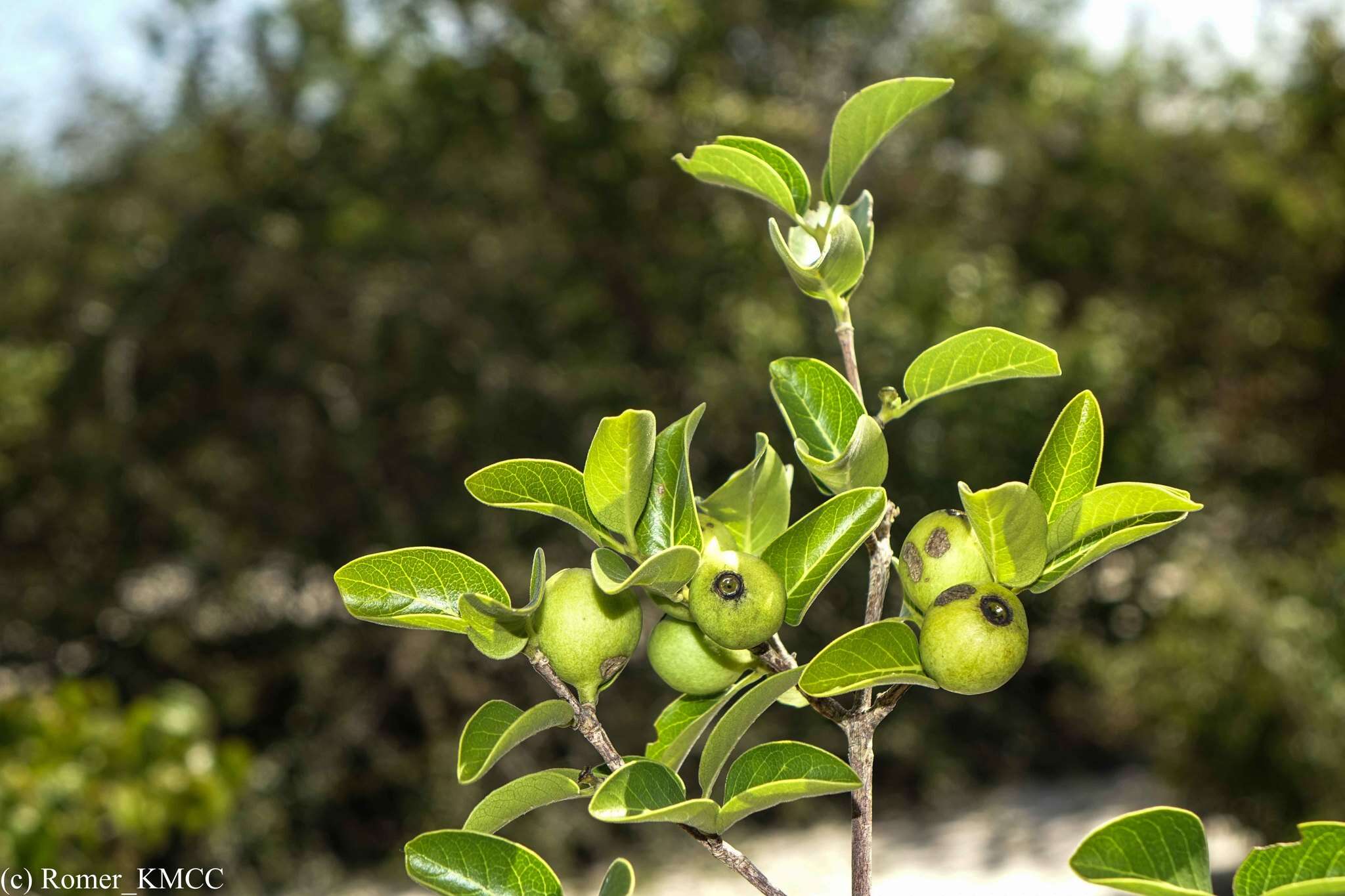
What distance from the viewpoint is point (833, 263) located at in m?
0.60

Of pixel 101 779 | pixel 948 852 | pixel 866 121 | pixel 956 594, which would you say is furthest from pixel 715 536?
pixel 948 852

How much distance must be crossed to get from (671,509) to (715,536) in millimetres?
34

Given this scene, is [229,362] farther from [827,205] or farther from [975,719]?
[827,205]

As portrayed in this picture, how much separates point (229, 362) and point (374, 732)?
1.59 m

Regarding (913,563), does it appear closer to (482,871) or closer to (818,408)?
(818,408)

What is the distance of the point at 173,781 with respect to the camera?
335 centimetres

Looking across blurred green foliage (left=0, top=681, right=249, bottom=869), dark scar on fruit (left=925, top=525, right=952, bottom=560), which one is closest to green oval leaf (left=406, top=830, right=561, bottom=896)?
dark scar on fruit (left=925, top=525, right=952, bottom=560)

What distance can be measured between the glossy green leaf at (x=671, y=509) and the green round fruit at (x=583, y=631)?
40mm

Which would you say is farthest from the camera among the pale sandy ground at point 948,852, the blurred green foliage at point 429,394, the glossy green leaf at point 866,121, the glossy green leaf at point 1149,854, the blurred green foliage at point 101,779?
the blurred green foliage at point 429,394

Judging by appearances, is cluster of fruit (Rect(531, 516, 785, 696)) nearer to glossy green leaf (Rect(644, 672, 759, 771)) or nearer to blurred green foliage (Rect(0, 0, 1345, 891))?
glossy green leaf (Rect(644, 672, 759, 771))

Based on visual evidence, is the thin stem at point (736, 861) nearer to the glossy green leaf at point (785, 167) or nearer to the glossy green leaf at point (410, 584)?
the glossy green leaf at point (410, 584)

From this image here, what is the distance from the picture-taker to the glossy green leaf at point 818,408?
0.63 meters

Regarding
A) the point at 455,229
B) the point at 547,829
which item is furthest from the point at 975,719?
the point at 455,229

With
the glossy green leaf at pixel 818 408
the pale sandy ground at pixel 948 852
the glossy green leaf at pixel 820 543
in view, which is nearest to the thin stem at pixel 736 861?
the glossy green leaf at pixel 820 543
